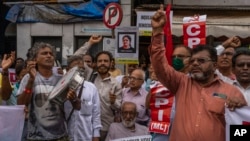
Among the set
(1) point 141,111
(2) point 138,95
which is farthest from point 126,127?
(2) point 138,95

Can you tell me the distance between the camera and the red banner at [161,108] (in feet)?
21.1

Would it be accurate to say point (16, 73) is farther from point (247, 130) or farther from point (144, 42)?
point (144, 42)

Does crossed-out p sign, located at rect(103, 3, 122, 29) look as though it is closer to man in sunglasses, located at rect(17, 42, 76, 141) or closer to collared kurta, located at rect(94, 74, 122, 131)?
collared kurta, located at rect(94, 74, 122, 131)

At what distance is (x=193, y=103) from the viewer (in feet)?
18.6

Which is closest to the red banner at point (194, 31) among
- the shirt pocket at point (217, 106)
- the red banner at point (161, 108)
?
the red banner at point (161, 108)

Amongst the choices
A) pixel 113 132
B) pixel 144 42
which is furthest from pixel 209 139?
pixel 144 42

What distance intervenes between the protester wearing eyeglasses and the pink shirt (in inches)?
109

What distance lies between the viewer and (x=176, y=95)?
5914 mm

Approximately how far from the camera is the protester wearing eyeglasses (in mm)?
8683

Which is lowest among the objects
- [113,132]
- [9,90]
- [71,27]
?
[113,132]

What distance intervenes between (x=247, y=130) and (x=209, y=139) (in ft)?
1.09

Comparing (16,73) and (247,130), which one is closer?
(247,130)

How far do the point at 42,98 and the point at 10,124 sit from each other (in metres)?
0.60

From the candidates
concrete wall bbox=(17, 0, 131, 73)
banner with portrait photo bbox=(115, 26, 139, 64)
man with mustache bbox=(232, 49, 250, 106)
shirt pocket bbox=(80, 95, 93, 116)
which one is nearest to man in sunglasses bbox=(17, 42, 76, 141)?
shirt pocket bbox=(80, 95, 93, 116)
